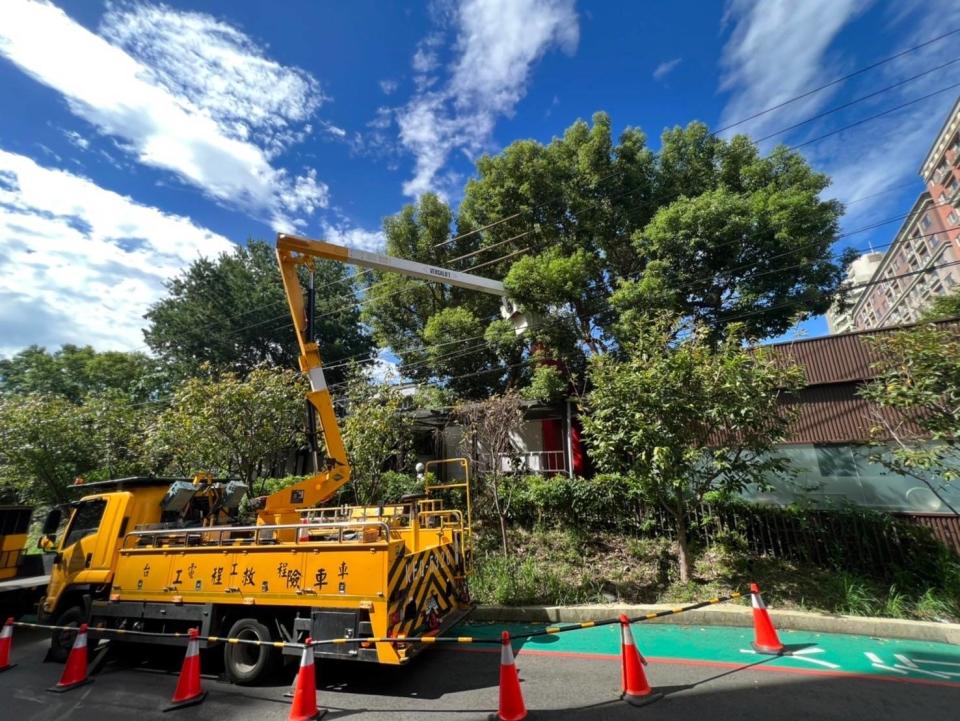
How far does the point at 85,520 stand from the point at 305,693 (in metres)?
6.13

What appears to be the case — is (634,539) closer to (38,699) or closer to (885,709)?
(885,709)

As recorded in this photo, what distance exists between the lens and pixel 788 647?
223 inches

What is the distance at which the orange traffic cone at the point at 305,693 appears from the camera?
4.30 m

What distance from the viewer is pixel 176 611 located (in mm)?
6082

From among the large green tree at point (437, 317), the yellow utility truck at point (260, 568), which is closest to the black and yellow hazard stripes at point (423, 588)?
the yellow utility truck at point (260, 568)

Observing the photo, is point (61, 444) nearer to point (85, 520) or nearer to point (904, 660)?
point (85, 520)

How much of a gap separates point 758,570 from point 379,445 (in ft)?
29.5

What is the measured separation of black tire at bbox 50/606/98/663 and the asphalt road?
623mm

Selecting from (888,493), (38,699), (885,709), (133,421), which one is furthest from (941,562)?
(133,421)

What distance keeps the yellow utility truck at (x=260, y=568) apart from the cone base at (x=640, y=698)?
2.28 meters

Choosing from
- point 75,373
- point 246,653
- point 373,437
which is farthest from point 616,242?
point 75,373

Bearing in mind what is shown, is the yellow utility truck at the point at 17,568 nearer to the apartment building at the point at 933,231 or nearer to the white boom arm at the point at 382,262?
the white boom arm at the point at 382,262

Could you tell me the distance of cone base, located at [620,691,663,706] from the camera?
429cm

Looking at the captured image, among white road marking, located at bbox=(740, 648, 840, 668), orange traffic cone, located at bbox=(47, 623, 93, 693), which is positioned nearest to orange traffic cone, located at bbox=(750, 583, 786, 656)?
white road marking, located at bbox=(740, 648, 840, 668)
